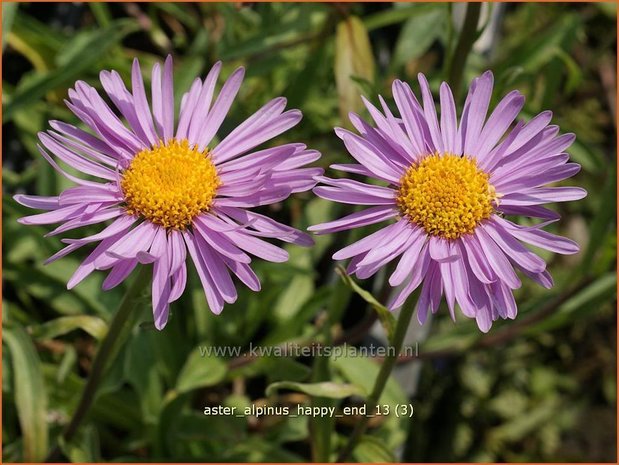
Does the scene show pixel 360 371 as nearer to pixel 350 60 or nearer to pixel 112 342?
pixel 112 342

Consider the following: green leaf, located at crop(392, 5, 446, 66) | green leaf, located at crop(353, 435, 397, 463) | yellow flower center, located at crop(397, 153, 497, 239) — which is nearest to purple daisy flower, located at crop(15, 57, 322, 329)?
yellow flower center, located at crop(397, 153, 497, 239)

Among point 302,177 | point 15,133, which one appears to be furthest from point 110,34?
point 302,177

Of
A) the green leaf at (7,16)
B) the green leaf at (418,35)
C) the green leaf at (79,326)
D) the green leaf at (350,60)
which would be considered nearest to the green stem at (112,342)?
the green leaf at (79,326)

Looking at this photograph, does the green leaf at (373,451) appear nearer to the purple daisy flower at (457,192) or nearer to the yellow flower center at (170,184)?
the purple daisy flower at (457,192)

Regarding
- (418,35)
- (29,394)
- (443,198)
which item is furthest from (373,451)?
(418,35)

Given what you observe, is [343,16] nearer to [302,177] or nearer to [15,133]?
[302,177]

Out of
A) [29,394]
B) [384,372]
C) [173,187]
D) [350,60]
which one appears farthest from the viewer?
[350,60]

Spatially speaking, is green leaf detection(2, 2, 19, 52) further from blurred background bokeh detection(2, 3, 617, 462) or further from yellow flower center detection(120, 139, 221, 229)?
yellow flower center detection(120, 139, 221, 229)
